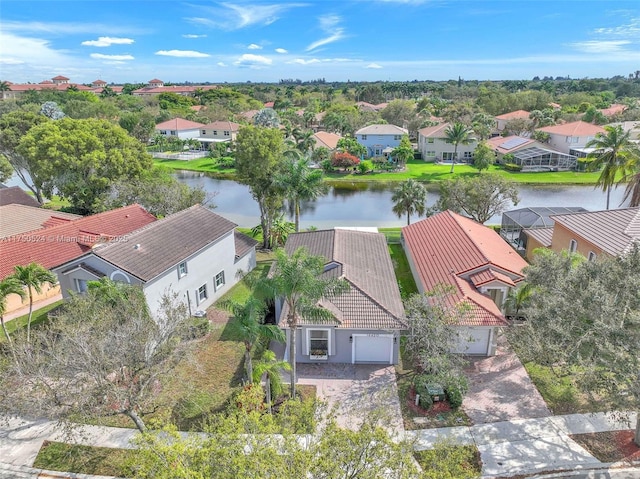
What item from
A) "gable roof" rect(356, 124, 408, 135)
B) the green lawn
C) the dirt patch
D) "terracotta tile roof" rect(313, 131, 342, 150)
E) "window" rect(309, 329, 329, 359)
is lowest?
the green lawn

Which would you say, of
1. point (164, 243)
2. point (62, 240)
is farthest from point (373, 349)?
point (62, 240)

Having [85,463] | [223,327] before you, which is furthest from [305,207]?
[85,463]

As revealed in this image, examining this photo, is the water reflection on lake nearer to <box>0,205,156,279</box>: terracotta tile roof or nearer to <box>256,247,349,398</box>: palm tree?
<box>0,205,156,279</box>: terracotta tile roof

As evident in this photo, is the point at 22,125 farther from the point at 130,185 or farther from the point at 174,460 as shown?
the point at 174,460

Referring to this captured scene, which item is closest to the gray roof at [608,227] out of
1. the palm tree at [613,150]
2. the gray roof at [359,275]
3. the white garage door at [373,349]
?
the palm tree at [613,150]

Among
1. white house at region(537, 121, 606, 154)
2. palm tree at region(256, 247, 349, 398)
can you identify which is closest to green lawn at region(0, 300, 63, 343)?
palm tree at region(256, 247, 349, 398)

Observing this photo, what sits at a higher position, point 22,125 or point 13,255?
point 22,125
